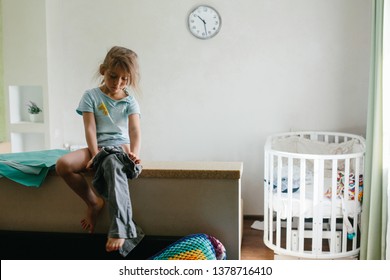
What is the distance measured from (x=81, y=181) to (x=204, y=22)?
265cm

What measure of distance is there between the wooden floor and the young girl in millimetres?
1857

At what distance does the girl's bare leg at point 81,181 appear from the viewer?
141cm

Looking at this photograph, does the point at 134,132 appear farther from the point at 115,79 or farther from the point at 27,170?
the point at 27,170

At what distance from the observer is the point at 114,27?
12.9 ft

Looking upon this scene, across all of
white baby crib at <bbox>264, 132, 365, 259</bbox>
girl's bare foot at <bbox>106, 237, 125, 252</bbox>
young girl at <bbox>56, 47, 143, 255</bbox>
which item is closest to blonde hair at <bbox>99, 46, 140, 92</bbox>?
young girl at <bbox>56, 47, 143, 255</bbox>

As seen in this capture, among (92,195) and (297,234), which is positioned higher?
(92,195)

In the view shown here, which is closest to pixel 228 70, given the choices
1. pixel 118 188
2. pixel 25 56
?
pixel 25 56

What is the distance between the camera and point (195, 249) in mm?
1329

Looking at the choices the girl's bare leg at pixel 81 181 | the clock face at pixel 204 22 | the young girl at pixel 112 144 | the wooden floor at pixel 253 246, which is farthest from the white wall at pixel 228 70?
the girl's bare leg at pixel 81 181

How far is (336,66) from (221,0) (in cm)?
106

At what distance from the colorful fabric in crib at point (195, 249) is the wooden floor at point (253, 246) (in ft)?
5.87

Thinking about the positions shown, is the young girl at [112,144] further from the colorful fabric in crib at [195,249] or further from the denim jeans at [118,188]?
the colorful fabric in crib at [195,249]
